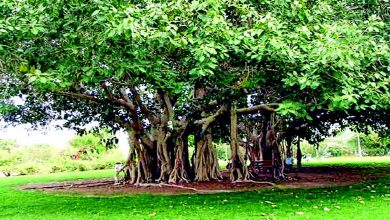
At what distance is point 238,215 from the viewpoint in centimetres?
666

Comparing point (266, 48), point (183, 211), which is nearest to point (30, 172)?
point (183, 211)

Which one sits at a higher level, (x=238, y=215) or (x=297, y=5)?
(x=297, y=5)

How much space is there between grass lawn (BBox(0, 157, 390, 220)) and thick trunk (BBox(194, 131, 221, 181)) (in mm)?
3929

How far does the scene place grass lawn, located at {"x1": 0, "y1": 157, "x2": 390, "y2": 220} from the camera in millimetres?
6672

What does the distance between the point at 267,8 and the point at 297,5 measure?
0.77 meters

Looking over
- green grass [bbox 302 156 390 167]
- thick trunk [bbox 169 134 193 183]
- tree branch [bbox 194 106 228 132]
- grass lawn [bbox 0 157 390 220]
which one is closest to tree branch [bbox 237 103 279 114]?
tree branch [bbox 194 106 228 132]

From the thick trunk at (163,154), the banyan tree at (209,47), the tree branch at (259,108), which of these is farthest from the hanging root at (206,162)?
the banyan tree at (209,47)

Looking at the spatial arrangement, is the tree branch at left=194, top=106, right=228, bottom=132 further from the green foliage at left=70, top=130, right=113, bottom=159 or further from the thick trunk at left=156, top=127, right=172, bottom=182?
the green foliage at left=70, top=130, right=113, bottom=159

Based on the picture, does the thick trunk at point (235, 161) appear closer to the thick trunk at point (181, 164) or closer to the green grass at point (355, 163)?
the thick trunk at point (181, 164)

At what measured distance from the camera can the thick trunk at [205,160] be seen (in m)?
13.7

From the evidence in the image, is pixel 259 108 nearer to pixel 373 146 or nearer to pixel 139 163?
pixel 139 163

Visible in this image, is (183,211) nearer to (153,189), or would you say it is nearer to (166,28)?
(166,28)

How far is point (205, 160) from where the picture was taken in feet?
45.7

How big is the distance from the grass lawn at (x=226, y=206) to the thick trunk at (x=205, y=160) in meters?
3.93
